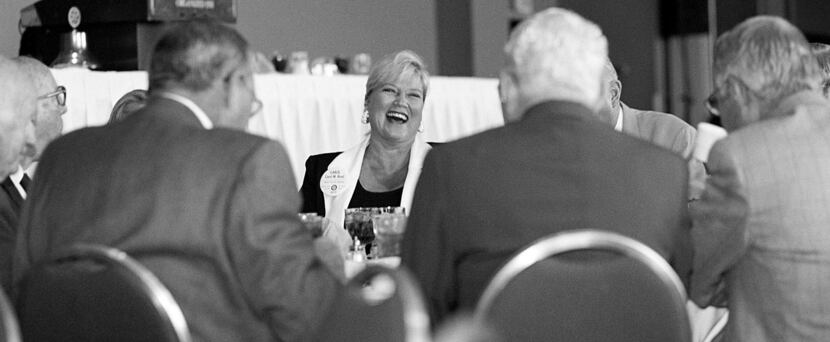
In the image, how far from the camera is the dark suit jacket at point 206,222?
1.93m

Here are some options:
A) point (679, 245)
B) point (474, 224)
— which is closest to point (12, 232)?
point (474, 224)

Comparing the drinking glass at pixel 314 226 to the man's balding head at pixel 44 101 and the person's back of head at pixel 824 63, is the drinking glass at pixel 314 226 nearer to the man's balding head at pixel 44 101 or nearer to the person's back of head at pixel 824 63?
the man's balding head at pixel 44 101

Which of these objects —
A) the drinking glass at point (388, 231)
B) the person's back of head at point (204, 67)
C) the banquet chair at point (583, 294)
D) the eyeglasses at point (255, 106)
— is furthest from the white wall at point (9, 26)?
→ the banquet chair at point (583, 294)

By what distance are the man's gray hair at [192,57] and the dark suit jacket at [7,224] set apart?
592mm

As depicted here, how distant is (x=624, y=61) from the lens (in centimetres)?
1132

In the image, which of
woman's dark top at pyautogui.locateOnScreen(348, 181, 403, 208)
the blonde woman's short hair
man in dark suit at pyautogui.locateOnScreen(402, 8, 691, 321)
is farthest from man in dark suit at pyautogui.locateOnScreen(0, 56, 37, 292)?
the blonde woman's short hair

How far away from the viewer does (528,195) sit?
76.4 inches

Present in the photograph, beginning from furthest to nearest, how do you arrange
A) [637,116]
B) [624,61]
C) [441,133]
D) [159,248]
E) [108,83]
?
[624,61] → [441,133] → [108,83] → [637,116] → [159,248]

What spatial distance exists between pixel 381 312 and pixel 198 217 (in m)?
0.67

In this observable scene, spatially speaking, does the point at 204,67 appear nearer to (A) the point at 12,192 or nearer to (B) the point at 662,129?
(A) the point at 12,192

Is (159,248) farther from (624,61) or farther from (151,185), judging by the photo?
(624,61)

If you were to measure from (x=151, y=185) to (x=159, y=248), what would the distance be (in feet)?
0.36

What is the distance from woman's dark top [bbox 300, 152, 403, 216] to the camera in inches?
149

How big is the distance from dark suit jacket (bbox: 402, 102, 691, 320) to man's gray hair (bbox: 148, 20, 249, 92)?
44 centimetres
